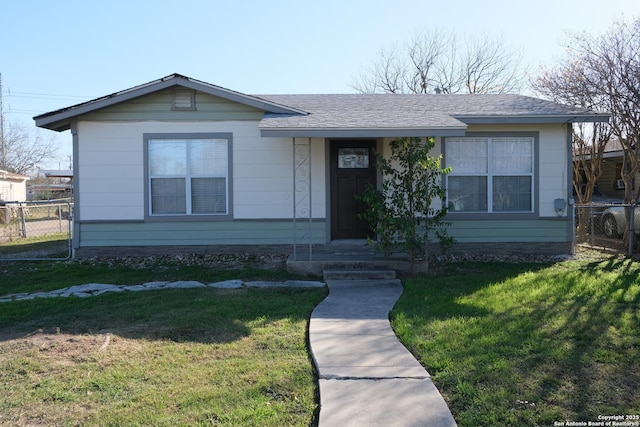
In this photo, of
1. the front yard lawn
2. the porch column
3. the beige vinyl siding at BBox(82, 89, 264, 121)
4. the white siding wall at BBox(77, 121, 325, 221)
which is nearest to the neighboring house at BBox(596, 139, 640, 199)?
the front yard lawn

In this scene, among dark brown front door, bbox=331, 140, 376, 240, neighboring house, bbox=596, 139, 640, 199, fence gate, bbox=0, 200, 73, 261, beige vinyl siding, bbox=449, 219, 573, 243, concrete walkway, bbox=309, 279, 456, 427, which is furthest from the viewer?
neighboring house, bbox=596, 139, 640, 199

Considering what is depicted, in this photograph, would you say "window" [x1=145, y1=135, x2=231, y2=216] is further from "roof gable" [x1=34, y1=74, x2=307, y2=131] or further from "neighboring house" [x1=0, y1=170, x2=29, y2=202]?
"neighboring house" [x1=0, y1=170, x2=29, y2=202]

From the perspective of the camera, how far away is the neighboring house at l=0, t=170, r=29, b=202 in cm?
2681

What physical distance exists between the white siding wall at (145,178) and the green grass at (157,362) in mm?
3687

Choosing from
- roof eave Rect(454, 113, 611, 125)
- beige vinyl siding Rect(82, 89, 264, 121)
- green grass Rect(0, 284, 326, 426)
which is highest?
beige vinyl siding Rect(82, 89, 264, 121)

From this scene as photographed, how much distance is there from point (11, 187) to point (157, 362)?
28417 millimetres

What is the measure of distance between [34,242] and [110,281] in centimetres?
779

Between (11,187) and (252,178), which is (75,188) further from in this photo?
(11,187)

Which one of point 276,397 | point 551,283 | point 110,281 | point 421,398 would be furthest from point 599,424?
point 110,281

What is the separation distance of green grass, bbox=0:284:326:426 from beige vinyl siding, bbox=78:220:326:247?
137 inches

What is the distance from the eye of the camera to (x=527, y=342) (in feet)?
16.8

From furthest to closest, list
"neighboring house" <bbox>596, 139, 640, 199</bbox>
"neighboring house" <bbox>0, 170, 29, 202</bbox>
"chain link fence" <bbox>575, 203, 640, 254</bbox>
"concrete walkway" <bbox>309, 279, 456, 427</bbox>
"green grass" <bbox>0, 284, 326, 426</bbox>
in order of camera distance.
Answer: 1. "neighboring house" <bbox>0, 170, 29, 202</bbox>
2. "neighboring house" <bbox>596, 139, 640, 199</bbox>
3. "chain link fence" <bbox>575, 203, 640, 254</bbox>
4. "green grass" <bbox>0, 284, 326, 426</bbox>
5. "concrete walkway" <bbox>309, 279, 456, 427</bbox>

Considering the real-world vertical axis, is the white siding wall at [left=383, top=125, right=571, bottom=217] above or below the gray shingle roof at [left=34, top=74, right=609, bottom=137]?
below

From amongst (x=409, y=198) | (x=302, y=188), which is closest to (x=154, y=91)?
(x=302, y=188)
